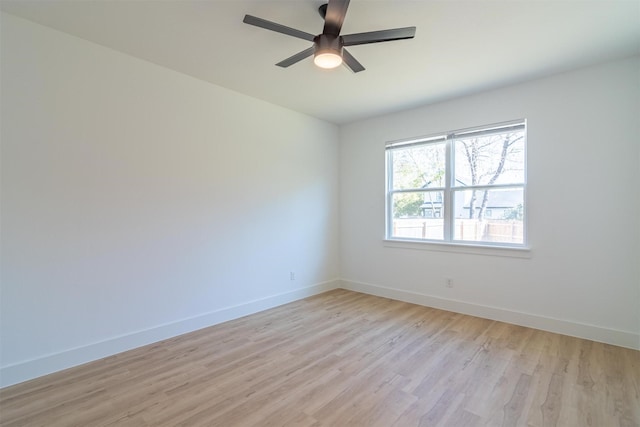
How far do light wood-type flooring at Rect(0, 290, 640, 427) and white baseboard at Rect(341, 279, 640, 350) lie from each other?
0.11m

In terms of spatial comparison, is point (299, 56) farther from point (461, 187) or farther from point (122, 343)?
point (122, 343)

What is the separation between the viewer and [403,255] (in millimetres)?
4348

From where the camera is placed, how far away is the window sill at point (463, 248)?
3.40 m

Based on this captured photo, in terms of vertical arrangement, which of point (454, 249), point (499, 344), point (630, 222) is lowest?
point (499, 344)

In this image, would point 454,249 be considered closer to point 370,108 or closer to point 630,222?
point 630,222

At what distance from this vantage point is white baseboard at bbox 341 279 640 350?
284 centimetres

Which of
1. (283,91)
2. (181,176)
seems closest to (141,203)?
(181,176)

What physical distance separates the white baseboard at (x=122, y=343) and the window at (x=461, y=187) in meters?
2.20

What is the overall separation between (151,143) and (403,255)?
3416 millimetres

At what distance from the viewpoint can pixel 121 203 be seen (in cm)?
276

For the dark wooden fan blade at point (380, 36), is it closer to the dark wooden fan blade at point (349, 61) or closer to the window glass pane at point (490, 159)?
the dark wooden fan blade at point (349, 61)

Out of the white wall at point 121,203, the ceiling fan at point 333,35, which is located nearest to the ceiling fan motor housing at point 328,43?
the ceiling fan at point 333,35

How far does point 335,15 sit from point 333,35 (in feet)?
0.62

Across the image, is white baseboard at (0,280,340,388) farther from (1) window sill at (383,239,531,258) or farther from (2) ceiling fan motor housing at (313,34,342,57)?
(2) ceiling fan motor housing at (313,34,342,57)
